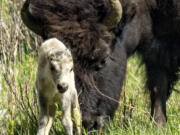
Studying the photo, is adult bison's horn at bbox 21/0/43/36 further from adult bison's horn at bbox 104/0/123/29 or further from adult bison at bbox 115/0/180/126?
adult bison at bbox 115/0/180/126

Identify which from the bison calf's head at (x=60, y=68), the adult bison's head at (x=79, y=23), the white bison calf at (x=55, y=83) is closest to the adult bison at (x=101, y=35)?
the adult bison's head at (x=79, y=23)

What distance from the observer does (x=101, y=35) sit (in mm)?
4117

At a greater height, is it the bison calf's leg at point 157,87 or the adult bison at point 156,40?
the adult bison at point 156,40

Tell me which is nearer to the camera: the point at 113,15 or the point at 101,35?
the point at 101,35

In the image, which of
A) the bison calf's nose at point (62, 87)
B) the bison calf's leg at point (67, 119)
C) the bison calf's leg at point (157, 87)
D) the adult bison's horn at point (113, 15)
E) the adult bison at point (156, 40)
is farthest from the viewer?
the bison calf's leg at point (157, 87)

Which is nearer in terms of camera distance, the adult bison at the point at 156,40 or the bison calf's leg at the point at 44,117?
the bison calf's leg at the point at 44,117

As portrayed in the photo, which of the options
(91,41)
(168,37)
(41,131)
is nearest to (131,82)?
(168,37)

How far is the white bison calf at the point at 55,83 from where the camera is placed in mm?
2543

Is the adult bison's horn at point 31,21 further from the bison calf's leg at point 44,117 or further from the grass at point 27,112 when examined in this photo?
the bison calf's leg at point 44,117

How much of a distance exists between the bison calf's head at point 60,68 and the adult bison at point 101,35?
130 centimetres

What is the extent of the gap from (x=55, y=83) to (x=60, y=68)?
0.10 meters

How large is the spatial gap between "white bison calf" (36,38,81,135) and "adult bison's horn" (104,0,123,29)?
1.45 meters

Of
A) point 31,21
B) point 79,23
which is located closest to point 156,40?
point 79,23

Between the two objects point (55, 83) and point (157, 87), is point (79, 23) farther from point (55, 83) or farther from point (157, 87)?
point (157, 87)
